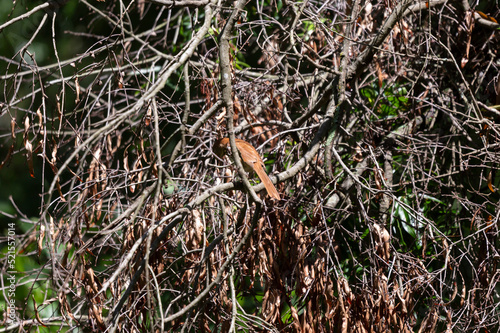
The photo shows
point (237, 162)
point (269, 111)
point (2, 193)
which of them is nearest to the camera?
point (237, 162)

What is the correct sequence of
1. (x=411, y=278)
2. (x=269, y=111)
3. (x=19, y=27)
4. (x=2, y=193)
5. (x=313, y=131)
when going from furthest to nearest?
(x=2, y=193), (x=19, y=27), (x=269, y=111), (x=313, y=131), (x=411, y=278)

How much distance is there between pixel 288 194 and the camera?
111 inches

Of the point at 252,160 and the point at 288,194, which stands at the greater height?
A: the point at 252,160

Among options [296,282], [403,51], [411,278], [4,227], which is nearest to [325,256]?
[296,282]

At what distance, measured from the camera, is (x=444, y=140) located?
129 inches

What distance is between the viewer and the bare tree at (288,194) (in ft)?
6.78

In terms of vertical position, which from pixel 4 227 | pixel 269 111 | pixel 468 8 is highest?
pixel 468 8

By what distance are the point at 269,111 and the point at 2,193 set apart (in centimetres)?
268

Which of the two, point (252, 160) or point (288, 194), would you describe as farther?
point (288, 194)

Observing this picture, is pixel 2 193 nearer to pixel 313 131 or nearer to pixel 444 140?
pixel 313 131

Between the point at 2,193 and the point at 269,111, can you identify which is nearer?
the point at 269,111

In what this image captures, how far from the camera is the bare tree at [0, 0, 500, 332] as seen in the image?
207 centimetres

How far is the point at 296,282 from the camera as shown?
2.47m

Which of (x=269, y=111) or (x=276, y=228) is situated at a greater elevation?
(x=269, y=111)
